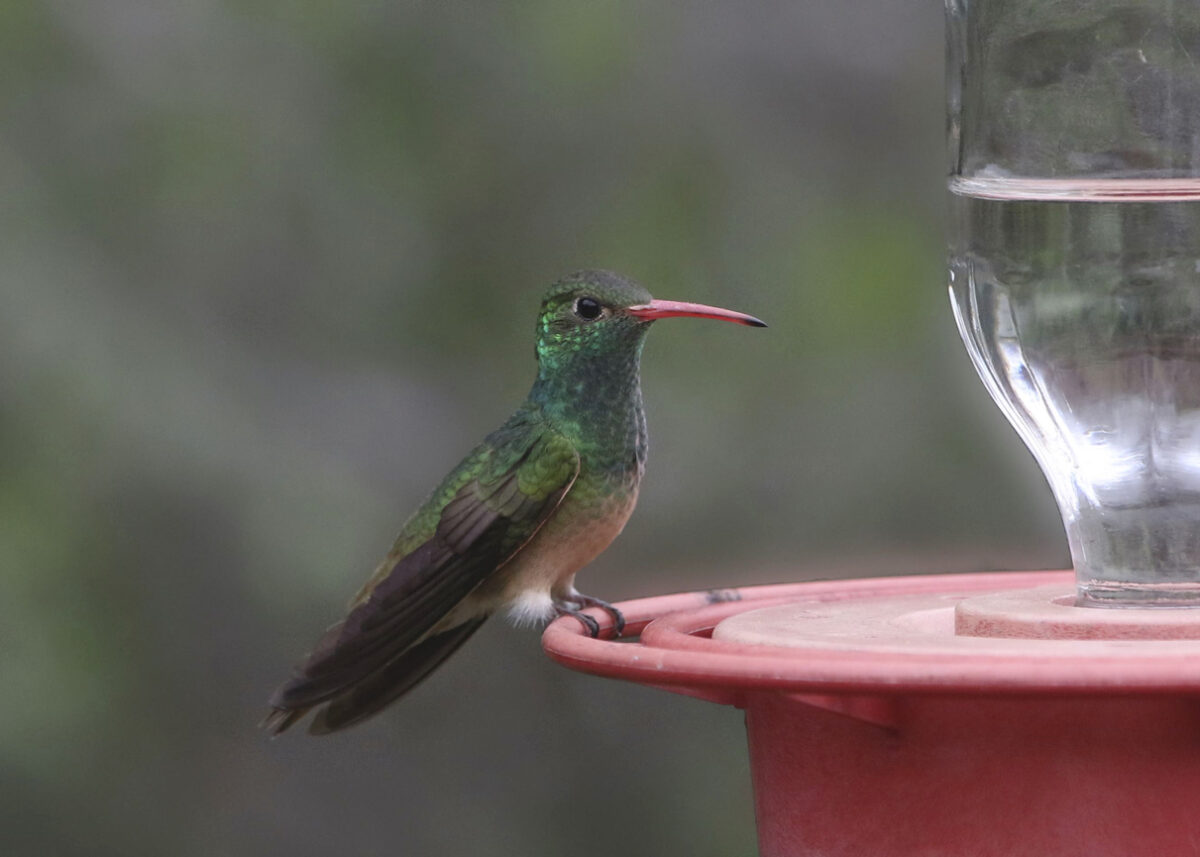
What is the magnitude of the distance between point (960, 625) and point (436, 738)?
3.66 m

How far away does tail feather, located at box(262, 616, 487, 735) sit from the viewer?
291 centimetres

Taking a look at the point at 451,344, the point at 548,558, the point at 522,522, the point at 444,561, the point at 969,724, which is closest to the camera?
the point at 969,724

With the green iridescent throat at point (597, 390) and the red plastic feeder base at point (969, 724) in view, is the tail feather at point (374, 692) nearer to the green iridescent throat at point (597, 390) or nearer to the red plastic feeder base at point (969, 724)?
the green iridescent throat at point (597, 390)

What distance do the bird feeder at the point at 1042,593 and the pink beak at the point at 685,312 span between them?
0.51m

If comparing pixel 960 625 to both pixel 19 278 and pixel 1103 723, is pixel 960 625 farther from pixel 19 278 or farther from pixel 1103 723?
pixel 19 278

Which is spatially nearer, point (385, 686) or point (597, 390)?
point (385, 686)

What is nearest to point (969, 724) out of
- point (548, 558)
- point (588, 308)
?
point (548, 558)

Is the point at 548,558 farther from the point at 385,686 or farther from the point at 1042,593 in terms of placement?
the point at 1042,593

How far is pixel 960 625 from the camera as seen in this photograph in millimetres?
1934

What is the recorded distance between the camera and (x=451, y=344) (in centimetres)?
521

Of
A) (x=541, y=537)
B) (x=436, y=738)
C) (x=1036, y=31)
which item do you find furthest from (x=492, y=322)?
(x=1036, y=31)

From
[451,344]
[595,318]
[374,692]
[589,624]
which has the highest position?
[595,318]

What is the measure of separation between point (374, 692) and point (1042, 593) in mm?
1182

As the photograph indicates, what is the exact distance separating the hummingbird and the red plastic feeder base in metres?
0.65
